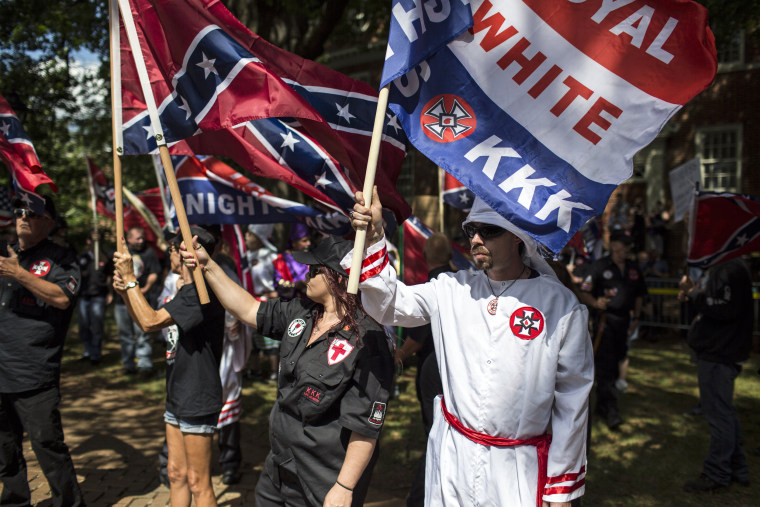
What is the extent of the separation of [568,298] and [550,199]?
1.46 feet

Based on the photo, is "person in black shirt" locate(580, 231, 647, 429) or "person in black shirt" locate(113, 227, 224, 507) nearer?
"person in black shirt" locate(113, 227, 224, 507)

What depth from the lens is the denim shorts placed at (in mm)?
3783

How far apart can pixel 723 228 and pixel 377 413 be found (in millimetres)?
4075

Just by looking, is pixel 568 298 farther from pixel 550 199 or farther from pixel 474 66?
pixel 474 66

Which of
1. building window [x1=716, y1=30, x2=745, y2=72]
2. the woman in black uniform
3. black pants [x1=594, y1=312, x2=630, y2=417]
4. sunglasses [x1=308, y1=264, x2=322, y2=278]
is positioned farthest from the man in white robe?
building window [x1=716, y1=30, x2=745, y2=72]

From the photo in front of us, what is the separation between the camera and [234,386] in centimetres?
512

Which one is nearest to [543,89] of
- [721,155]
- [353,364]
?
[353,364]

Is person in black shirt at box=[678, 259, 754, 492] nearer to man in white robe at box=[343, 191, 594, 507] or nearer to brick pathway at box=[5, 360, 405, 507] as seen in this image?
brick pathway at box=[5, 360, 405, 507]

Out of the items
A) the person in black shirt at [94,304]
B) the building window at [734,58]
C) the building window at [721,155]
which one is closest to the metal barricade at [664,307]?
the building window at [721,155]

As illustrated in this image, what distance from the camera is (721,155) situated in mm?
17641

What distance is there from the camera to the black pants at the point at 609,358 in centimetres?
686

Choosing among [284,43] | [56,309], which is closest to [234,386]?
[56,309]

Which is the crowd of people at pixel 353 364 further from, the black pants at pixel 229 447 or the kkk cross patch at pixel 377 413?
the black pants at pixel 229 447

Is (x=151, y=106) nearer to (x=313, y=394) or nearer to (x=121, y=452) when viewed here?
(x=313, y=394)
